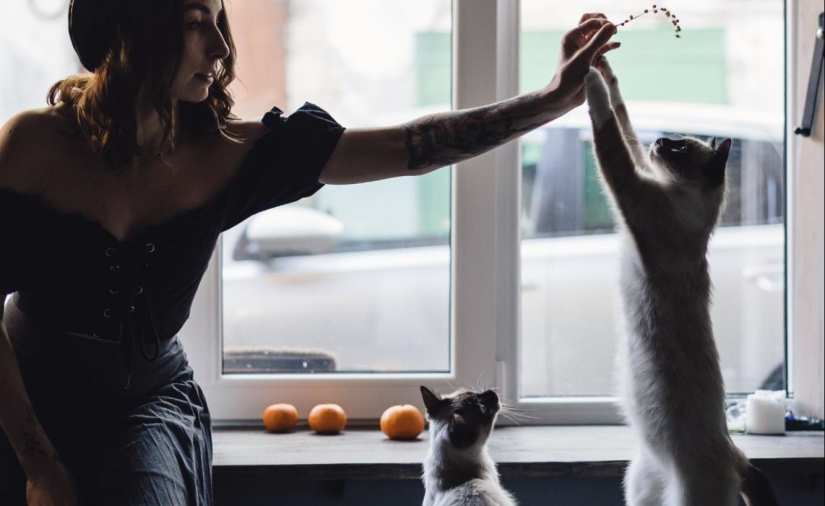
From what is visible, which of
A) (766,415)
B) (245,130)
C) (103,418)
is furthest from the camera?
(766,415)

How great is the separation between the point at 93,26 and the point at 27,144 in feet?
0.69

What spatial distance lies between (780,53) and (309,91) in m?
1.11

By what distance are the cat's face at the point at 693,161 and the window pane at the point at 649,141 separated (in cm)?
52

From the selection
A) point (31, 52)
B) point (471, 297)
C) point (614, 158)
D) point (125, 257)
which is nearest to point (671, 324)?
point (614, 158)

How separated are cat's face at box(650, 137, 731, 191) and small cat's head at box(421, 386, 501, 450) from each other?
1.58ft

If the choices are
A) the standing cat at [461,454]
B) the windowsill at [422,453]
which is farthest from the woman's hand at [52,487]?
the standing cat at [461,454]

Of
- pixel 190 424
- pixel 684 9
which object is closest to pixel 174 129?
pixel 190 424

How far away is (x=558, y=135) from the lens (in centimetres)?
198

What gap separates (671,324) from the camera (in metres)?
1.36

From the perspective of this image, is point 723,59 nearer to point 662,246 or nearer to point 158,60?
point 662,246

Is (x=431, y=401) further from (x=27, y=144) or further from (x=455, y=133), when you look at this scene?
(x=27, y=144)

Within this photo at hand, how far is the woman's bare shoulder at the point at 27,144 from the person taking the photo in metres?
1.32

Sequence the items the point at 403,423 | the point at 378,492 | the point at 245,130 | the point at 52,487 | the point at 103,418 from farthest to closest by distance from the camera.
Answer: the point at 403,423
the point at 378,492
the point at 245,130
the point at 103,418
the point at 52,487

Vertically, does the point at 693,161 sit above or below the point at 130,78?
below
